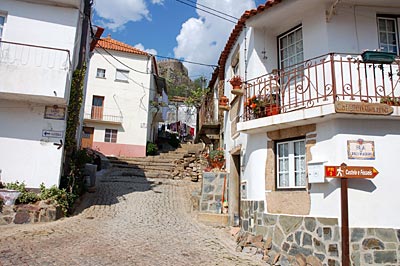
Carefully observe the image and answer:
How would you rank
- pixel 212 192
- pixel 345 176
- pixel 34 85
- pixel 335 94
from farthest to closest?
pixel 212 192 → pixel 34 85 → pixel 335 94 → pixel 345 176

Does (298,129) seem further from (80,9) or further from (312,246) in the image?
(80,9)

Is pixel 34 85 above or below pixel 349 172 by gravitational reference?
above

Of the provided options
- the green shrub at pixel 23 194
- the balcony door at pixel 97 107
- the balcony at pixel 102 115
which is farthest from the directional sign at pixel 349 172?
the balcony door at pixel 97 107

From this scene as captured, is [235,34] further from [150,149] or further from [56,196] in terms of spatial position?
[150,149]

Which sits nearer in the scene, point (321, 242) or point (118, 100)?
point (321, 242)

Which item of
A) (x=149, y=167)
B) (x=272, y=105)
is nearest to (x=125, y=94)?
(x=149, y=167)

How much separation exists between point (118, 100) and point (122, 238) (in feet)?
64.4

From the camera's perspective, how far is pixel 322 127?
670 centimetres

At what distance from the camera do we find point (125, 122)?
84.6 ft

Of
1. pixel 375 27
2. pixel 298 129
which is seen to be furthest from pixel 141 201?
pixel 375 27

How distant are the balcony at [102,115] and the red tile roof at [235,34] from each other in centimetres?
1248

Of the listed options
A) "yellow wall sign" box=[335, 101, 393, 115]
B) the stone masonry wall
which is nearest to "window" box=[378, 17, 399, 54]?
"yellow wall sign" box=[335, 101, 393, 115]

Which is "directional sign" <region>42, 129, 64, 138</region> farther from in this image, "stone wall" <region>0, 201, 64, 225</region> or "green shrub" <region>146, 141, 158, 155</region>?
"green shrub" <region>146, 141, 158, 155</region>

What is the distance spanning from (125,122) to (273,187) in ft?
65.9
